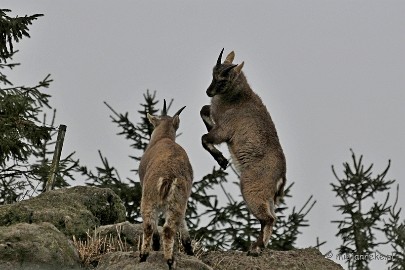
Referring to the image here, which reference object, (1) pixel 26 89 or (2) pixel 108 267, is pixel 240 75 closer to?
(2) pixel 108 267

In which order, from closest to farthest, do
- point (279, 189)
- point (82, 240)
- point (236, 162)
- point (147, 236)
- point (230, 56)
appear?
point (147, 236), point (82, 240), point (279, 189), point (236, 162), point (230, 56)

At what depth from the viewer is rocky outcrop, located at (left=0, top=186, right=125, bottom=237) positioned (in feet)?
42.4

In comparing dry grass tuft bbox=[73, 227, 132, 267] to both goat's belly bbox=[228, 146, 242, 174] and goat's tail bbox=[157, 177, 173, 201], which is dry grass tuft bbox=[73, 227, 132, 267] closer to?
goat's tail bbox=[157, 177, 173, 201]

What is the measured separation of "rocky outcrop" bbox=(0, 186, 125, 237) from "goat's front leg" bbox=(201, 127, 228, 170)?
1779mm

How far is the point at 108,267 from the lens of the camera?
36.6ft

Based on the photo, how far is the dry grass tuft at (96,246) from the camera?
1209 centimetres

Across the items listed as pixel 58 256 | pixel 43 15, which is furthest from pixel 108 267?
pixel 43 15

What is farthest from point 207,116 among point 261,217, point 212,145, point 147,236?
point 147,236

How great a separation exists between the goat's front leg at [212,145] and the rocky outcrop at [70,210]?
5.84 feet

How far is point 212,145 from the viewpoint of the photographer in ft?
48.9

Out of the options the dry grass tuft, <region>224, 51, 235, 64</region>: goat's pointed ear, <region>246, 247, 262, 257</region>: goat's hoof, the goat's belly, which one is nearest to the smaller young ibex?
Result: the dry grass tuft

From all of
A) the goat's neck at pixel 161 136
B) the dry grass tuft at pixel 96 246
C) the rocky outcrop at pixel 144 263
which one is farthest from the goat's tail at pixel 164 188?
the goat's neck at pixel 161 136

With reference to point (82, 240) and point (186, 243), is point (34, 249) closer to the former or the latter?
point (82, 240)

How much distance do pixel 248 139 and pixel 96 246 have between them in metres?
3.41
